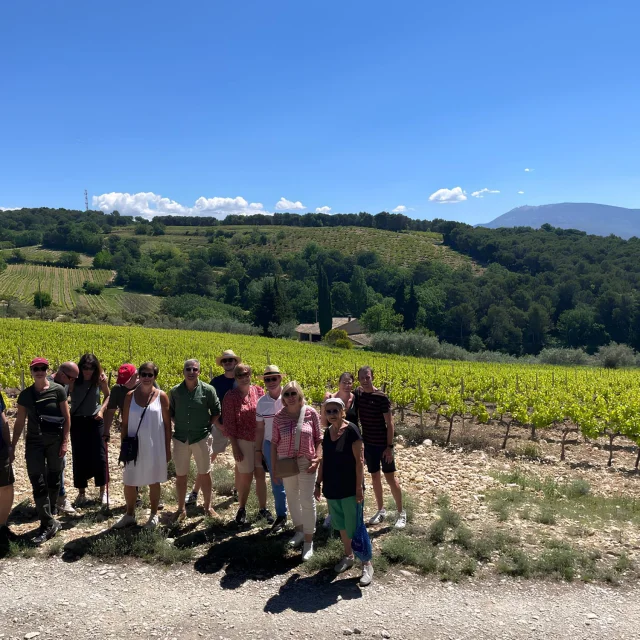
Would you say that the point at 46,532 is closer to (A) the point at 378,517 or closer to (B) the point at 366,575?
(B) the point at 366,575

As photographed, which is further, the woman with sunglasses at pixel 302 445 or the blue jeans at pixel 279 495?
the blue jeans at pixel 279 495

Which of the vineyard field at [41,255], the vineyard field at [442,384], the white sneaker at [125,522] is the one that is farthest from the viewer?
the vineyard field at [41,255]

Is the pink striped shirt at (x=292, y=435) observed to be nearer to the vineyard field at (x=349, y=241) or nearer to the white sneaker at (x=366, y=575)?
the white sneaker at (x=366, y=575)

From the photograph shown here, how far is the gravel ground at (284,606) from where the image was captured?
3.63m

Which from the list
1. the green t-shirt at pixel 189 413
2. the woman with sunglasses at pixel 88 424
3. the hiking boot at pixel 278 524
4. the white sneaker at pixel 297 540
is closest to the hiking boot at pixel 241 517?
the hiking boot at pixel 278 524

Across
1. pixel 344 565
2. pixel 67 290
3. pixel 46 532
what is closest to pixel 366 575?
pixel 344 565

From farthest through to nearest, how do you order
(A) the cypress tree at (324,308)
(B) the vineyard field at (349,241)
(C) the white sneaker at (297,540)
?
(B) the vineyard field at (349,241)
(A) the cypress tree at (324,308)
(C) the white sneaker at (297,540)

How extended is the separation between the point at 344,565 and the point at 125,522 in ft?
7.28

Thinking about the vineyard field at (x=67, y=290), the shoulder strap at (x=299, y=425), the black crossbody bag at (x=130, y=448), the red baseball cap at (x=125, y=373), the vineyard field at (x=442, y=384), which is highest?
the vineyard field at (x=67, y=290)

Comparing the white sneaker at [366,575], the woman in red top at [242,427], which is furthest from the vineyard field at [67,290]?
the white sneaker at [366,575]

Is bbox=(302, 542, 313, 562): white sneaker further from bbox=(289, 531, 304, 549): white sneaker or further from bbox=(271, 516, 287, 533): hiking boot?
bbox=(271, 516, 287, 533): hiking boot

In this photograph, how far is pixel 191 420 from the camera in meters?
5.07

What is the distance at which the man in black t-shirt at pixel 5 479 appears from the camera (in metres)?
4.57

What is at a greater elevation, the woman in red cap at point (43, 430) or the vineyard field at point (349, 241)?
the vineyard field at point (349, 241)
